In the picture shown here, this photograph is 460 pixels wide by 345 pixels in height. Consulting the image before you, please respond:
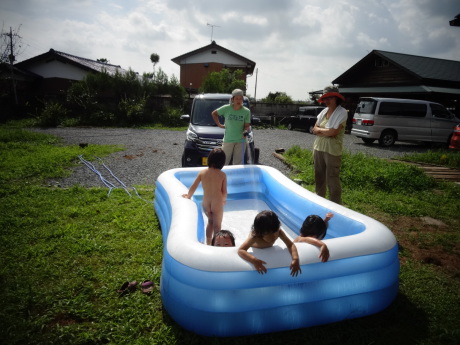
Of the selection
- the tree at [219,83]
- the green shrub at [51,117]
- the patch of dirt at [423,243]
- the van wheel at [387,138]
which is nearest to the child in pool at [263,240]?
the patch of dirt at [423,243]

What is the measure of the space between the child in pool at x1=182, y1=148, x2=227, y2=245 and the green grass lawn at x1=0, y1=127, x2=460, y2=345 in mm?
759

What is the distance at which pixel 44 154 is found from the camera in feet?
26.9

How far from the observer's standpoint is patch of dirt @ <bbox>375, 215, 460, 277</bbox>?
128 inches

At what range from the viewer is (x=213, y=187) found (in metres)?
3.33

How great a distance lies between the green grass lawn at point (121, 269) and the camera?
2.22 m

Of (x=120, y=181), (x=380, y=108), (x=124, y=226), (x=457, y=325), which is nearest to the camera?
(x=457, y=325)

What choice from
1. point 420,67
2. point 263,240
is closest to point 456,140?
point 263,240

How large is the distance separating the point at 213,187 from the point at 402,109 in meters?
12.1

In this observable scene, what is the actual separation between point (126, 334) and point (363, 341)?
184 cm

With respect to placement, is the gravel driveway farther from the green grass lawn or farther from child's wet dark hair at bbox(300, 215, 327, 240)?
child's wet dark hair at bbox(300, 215, 327, 240)

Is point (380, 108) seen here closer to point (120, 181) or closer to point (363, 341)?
point (120, 181)

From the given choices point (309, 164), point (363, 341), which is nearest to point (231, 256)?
point (363, 341)

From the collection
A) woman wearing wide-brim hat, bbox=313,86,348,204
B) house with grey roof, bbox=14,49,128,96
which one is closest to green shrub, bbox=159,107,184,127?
house with grey roof, bbox=14,49,128,96

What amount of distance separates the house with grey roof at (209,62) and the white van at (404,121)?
1933 cm
